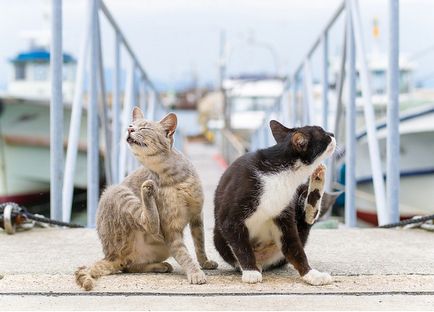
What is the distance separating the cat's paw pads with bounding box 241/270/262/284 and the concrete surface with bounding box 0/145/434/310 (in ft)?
0.12

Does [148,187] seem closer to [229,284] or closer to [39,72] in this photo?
[229,284]

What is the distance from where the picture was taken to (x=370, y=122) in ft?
15.8

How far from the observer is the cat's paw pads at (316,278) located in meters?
2.83

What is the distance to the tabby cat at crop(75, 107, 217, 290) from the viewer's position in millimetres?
2920

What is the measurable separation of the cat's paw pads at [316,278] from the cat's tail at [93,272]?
870mm

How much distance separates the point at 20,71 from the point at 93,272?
1430cm

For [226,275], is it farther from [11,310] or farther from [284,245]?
[11,310]

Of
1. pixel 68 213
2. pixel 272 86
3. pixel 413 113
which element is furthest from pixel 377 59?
pixel 68 213

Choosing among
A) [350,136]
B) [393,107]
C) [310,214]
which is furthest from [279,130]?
[350,136]

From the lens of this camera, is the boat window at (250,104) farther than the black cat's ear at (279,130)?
Yes

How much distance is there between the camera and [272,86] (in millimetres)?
23219

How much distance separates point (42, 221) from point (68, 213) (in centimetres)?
30

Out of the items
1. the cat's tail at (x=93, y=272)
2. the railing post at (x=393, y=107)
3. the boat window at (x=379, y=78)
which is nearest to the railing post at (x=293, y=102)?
the railing post at (x=393, y=107)

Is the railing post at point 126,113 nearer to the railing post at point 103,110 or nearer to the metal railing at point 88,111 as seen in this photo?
the metal railing at point 88,111
